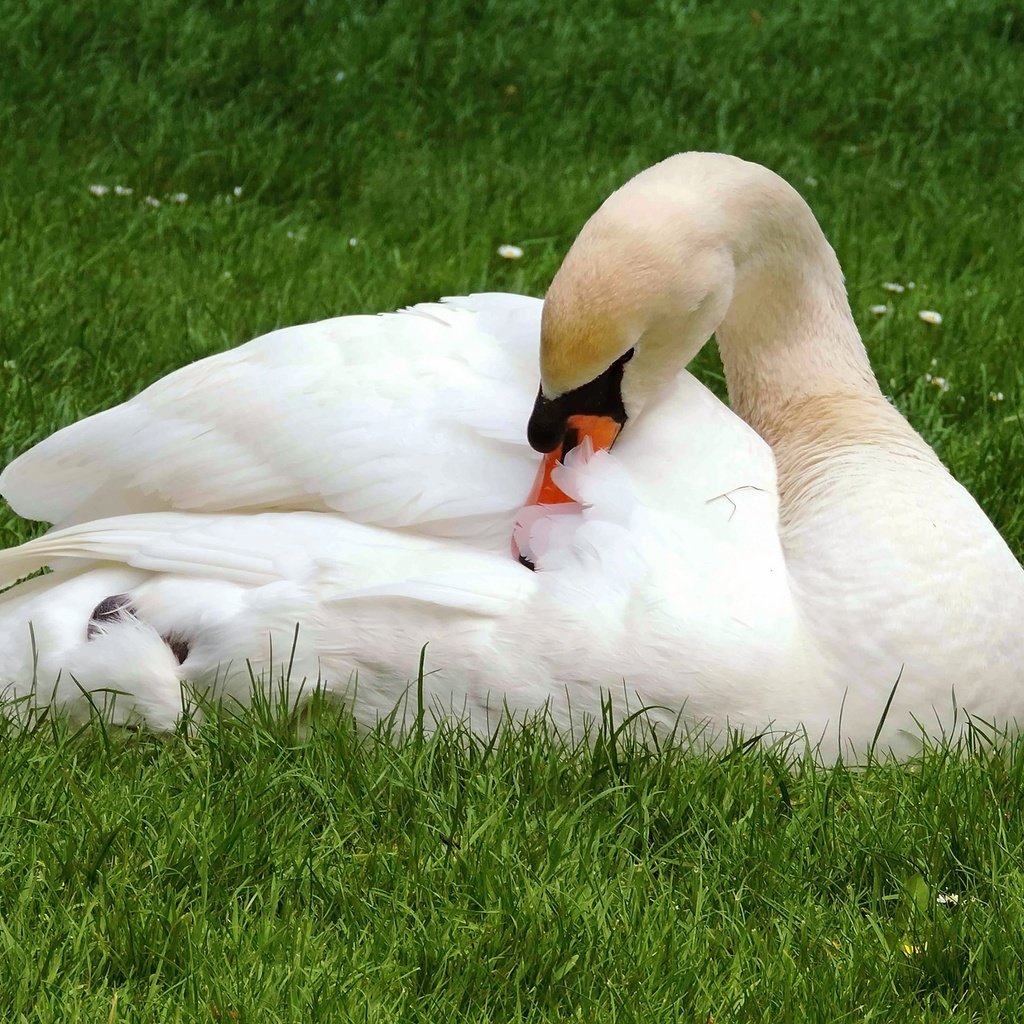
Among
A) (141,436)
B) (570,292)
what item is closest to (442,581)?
(570,292)

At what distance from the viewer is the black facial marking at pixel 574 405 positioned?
10.0ft

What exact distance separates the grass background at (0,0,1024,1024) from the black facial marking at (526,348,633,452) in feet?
1.92

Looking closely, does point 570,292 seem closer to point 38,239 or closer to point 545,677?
point 545,677

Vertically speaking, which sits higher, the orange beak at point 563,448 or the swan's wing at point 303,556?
the orange beak at point 563,448

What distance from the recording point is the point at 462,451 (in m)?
3.12

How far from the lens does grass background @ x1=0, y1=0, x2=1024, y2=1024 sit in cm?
230

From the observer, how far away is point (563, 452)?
310cm

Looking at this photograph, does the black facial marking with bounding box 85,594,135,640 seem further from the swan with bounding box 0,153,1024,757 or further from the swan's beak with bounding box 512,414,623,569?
the swan's beak with bounding box 512,414,623,569

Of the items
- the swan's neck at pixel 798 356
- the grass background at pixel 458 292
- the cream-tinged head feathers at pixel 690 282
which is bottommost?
the grass background at pixel 458 292

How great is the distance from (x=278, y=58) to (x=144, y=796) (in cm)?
594

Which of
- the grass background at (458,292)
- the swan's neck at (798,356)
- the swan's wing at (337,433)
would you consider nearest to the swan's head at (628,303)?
the swan's wing at (337,433)

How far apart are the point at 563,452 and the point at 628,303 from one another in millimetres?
295

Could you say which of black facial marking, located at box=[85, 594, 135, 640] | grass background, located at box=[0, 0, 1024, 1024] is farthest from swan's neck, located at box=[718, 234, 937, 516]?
black facial marking, located at box=[85, 594, 135, 640]

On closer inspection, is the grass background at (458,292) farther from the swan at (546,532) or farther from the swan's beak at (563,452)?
the swan's beak at (563,452)
